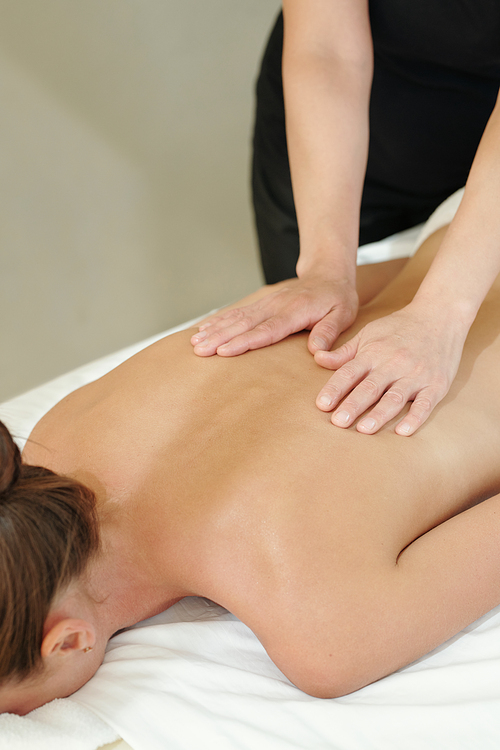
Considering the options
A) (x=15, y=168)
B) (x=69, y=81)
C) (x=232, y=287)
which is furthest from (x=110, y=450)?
(x=232, y=287)

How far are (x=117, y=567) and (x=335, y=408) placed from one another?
15.0 inches

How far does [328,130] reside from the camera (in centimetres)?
130

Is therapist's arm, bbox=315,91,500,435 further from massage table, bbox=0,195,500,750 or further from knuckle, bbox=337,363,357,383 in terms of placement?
massage table, bbox=0,195,500,750

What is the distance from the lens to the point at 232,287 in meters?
3.13

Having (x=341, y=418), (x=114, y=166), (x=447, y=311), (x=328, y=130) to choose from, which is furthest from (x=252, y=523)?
(x=114, y=166)

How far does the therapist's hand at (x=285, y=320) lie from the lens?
1.05 metres

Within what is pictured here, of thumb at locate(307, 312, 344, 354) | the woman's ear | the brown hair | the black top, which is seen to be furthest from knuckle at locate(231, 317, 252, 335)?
the black top

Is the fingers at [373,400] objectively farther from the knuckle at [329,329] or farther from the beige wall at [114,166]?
the beige wall at [114,166]

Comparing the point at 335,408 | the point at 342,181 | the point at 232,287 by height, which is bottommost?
the point at 232,287

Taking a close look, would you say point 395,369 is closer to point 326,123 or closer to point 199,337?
point 199,337

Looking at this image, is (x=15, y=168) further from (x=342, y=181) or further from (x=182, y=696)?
(x=182, y=696)

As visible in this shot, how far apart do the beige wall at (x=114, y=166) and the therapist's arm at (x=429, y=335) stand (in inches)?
66.1

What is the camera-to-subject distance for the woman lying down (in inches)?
30.2

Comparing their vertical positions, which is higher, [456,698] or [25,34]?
[25,34]
